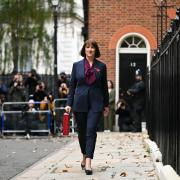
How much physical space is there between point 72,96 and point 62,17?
1297 inches

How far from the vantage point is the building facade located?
2627 centimetres

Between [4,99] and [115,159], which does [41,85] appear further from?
[115,159]

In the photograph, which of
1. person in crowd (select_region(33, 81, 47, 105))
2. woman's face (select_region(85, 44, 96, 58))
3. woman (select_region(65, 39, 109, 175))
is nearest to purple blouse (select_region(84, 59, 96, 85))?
woman (select_region(65, 39, 109, 175))

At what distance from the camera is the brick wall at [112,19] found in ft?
86.2

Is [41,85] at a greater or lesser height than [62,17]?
lesser

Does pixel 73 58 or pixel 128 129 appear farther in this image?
pixel 73 58

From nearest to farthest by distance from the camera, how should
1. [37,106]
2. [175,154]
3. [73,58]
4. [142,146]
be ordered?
[175,154] → [142,146] → [37,106] → [73,58]

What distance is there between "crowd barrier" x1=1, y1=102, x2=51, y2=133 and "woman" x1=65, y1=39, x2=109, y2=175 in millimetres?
11668

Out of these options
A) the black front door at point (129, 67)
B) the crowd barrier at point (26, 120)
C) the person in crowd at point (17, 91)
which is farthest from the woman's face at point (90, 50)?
the black front door at point (129, 67)

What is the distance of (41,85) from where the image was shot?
24281 millimetres

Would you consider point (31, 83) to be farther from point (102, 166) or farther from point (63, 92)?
point (102, 166)

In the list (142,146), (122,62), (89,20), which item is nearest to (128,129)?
(122,62)

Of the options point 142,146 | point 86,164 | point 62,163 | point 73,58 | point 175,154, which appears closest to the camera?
point 175,154

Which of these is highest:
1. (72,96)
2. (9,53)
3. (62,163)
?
(9,53)
